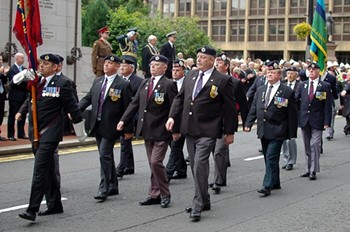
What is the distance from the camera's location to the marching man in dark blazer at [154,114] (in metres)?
9.07

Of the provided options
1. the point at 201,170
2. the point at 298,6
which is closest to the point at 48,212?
the point at 201,170

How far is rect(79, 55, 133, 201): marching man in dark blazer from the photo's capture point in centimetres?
934

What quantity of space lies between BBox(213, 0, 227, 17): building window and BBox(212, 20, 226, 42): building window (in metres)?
0.98

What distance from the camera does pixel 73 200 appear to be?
30.9 ft

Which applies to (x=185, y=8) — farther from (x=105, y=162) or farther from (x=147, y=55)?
(x=105, y=162)

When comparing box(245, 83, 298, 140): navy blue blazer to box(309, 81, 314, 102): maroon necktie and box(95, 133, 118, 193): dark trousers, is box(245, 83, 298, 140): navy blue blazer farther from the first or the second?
box(95, 133, 118, 193): dark trousers

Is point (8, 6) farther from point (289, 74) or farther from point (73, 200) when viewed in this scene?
point (73, 200)

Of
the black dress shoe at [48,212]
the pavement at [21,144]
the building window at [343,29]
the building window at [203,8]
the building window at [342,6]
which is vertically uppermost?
the building window at [203,8]

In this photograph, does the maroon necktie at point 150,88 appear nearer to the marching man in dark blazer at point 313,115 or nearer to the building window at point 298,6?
the marching man in dark blazer at point 313,115

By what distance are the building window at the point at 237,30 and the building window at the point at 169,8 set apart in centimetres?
908

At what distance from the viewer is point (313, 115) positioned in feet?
38.2

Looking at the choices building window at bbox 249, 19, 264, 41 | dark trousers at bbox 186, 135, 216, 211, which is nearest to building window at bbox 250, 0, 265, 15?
building window at bbox 249, 19, 264, 41

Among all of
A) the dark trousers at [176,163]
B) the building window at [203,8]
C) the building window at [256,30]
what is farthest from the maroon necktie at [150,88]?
the building window at [203,8]

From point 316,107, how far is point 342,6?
62470 mm
